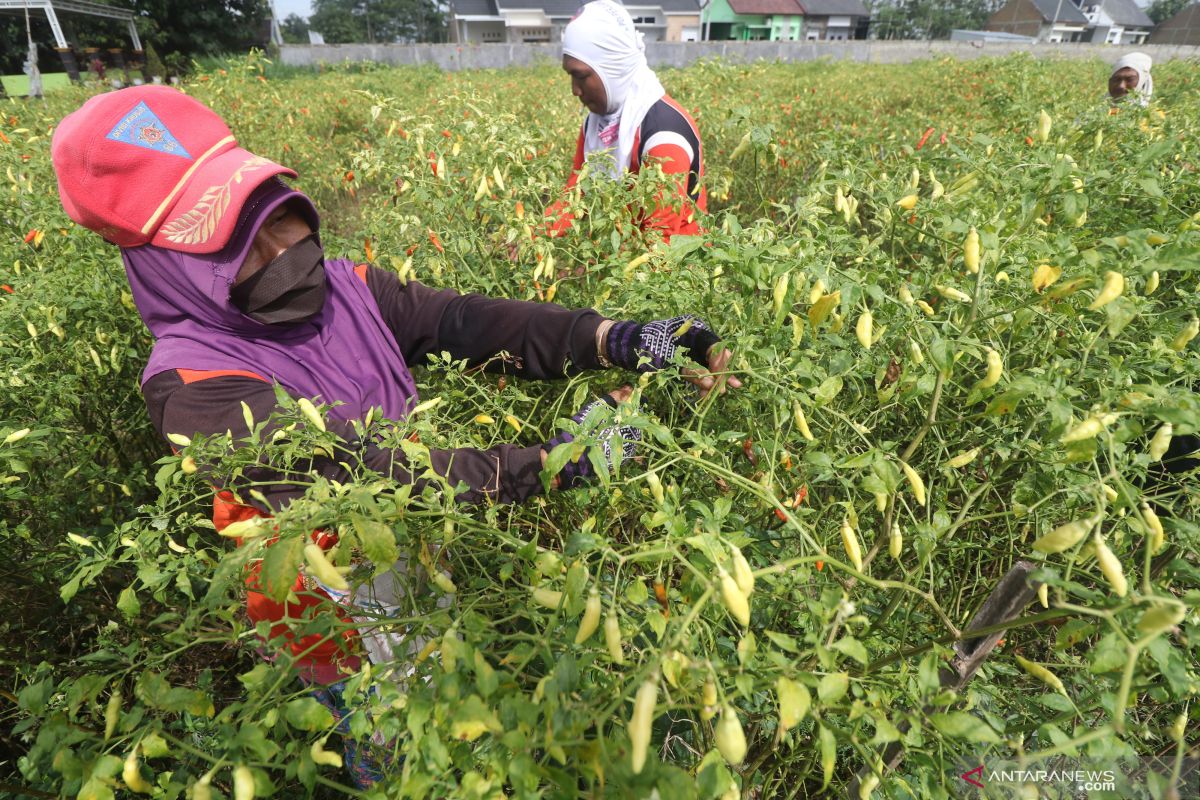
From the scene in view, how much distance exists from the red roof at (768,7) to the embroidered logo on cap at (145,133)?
1924 inches

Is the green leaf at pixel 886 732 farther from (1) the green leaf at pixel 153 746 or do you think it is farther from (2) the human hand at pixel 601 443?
(1) the green leaf at pixel 153 746

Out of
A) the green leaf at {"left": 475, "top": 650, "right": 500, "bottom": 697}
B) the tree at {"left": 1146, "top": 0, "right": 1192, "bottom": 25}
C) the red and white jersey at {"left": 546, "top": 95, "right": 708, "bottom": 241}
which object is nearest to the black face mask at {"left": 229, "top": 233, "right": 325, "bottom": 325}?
the red and white jersey at {"left": 546, "top": 95, "right": 708, "bottom": 241}

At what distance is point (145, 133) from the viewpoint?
1248 millimetres

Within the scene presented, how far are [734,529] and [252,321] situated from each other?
43.2 inches

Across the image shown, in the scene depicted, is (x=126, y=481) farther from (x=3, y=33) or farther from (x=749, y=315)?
(x=3, y=33)

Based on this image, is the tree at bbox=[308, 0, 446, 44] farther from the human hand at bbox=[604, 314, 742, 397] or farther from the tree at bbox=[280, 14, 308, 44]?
the human hand at bbox=[604, 314, 742, 397]

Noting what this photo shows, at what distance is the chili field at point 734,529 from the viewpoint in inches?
25.9

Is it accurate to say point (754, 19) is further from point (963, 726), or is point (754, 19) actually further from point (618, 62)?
point (963, 726)

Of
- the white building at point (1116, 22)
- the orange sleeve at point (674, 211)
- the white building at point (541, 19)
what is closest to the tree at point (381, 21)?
the white building at point (541, 19)

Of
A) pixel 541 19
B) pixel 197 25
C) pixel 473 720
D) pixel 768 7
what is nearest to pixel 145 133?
pixel 473 720

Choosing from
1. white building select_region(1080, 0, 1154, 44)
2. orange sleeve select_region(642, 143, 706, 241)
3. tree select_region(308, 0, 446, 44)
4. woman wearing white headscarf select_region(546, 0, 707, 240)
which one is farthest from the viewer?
tree select_region(308, 0, 446, 44)

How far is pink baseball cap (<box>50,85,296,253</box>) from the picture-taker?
47.5 inches

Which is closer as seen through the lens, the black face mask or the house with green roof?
the black face mask

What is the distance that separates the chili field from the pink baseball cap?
17.8 inches
